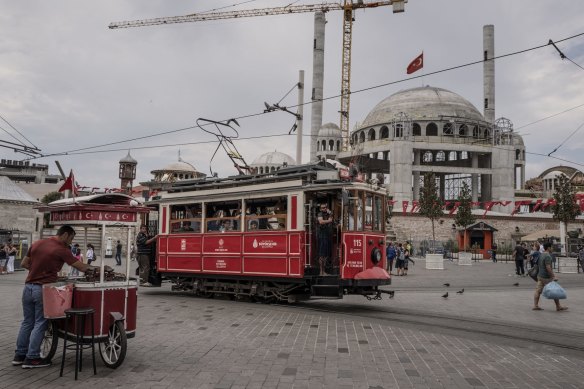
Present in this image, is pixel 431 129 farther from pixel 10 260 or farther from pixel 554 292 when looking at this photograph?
pixel 554 292

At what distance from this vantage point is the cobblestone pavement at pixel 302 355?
6270 millimetres

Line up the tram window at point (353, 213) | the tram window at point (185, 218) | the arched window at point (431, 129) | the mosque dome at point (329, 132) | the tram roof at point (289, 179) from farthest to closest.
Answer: the mosque dome at point (329, 132) < the arched window at point (431, 129) < the tram window at point (185, 218) < the tram roof at point (289, 179) < the tram window at point (353, 213)

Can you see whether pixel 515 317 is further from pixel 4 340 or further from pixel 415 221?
pixel 415 221

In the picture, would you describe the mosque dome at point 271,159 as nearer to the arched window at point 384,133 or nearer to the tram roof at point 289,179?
the arched window at point 384,133

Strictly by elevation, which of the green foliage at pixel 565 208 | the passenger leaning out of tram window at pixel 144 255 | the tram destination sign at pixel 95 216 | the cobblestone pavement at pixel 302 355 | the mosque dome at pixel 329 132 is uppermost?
the mosque dome at pixel 329 132

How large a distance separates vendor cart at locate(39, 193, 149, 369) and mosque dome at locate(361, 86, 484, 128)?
71.0 meters

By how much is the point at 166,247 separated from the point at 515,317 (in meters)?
10.2

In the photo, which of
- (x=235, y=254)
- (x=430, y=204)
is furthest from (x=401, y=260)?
(x=430, y=204)

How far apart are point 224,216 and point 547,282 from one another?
353 inches

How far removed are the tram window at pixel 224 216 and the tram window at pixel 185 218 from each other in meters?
0.42

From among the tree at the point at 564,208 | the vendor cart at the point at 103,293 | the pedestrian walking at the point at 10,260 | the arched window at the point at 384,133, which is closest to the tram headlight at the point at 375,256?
the vendor cart at the point at 103,293

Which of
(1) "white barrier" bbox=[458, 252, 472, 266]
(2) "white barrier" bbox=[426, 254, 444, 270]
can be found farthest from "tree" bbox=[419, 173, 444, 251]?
(2) "white barrier" bbox=[426, 254, 444, 270]

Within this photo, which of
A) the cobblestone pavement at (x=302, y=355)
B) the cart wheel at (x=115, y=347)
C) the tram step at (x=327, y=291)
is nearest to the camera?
the cobblestone pavement at (x=302, y=355)

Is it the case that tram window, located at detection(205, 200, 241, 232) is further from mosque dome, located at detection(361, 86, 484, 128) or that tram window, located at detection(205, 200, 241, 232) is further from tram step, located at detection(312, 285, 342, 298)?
mosque dome, located at detection(361, 86, 484, 128)
